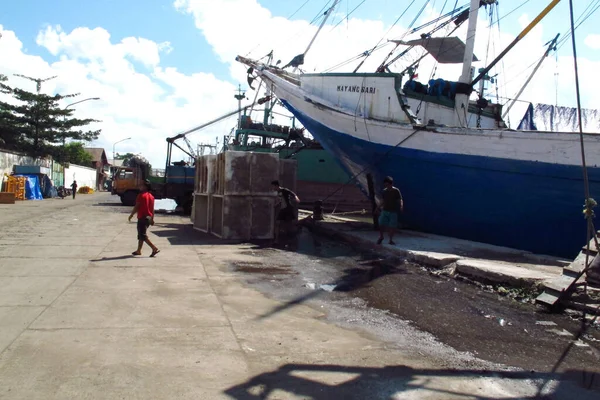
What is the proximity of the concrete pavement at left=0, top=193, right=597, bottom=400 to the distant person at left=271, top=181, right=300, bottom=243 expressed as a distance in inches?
209

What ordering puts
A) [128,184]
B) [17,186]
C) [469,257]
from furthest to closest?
[17,186]
[128,184]
[469,257]

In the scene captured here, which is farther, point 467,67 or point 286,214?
point 467,67

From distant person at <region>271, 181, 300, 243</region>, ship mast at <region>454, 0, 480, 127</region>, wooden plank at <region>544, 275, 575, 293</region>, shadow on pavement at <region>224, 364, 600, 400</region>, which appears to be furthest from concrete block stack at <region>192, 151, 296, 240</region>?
shadow on pavement at <region>224, 364, 600, 400</region>

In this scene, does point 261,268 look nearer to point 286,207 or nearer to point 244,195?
point 244,195

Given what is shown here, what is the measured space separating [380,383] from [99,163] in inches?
3346

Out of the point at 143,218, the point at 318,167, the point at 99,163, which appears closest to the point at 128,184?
the point at 318,167

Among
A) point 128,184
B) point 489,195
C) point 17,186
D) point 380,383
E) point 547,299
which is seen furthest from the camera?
point 17,186

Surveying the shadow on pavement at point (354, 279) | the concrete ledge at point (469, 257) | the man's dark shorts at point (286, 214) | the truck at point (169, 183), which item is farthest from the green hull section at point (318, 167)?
the shadow on pavement at point (354, 279)

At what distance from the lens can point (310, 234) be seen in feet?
48.1

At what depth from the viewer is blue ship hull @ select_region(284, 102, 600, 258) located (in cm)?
1063

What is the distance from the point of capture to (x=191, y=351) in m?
4.28

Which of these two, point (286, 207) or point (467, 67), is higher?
point (467, 67)

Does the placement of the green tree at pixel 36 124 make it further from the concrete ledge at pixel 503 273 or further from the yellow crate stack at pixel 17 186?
the concrete ledge at pixel 503 273

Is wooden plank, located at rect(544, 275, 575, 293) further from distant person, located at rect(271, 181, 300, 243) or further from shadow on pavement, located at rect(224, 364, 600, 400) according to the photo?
distant person, located at rect(271, 181, 300, 243)
